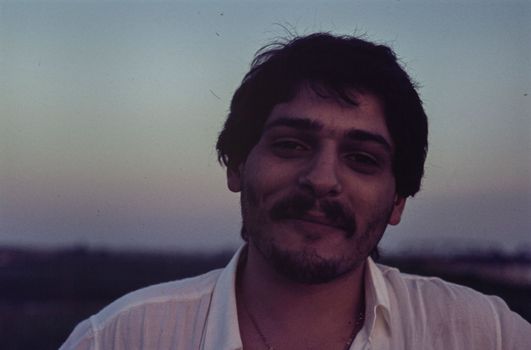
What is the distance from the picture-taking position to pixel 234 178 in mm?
2738

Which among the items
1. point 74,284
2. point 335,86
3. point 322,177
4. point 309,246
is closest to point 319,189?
point 322,177

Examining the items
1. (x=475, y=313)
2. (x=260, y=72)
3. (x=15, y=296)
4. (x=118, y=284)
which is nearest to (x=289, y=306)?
(x=475, y=313)

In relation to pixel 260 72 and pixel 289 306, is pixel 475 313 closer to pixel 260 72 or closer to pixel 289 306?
pixel 289 306

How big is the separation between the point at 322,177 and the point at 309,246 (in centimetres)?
21

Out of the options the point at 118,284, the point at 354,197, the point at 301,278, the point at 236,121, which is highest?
the point at 236,121

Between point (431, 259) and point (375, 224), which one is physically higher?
point (375, 224)

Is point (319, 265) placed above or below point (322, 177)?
below

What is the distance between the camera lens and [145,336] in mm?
2252

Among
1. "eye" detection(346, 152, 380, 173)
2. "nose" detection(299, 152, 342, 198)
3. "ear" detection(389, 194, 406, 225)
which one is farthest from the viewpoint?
"ear" detection(389, 194, 406, 225)

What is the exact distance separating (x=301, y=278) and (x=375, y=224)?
29 centimetres

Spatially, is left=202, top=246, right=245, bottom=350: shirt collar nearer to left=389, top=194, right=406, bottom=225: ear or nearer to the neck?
the neck

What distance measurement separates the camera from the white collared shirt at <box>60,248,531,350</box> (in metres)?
2.27

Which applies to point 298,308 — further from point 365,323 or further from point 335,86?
point 335,86

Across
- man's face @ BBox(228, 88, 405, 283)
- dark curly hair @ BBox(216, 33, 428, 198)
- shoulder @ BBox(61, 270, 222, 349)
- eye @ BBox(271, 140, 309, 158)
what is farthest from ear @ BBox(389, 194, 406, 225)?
shoulder @ BBox(61, 270, 222, 349)
